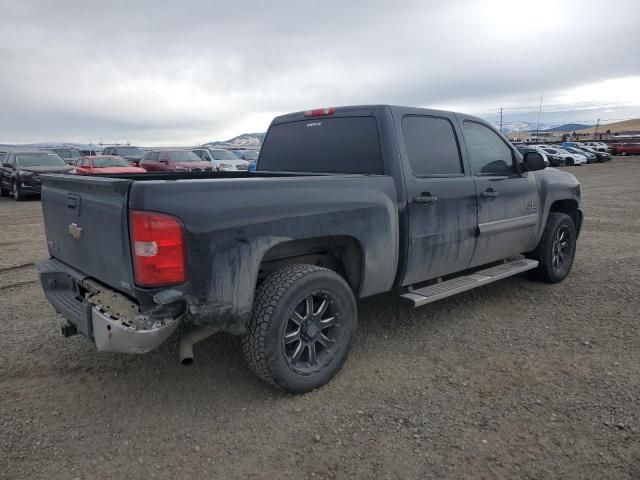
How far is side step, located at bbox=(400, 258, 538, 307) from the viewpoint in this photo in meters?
3.84

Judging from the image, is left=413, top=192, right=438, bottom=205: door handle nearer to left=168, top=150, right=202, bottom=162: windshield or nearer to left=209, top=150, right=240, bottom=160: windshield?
left=168, top=150, right=202, bottom=162: windshield

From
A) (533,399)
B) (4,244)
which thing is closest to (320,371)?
(533,399)

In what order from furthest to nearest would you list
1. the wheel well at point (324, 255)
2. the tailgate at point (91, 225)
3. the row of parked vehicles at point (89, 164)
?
the row of parked vehicles at point (89, 164)
the wheel well at point (324, 255)
the tailgate at point (91, 225)

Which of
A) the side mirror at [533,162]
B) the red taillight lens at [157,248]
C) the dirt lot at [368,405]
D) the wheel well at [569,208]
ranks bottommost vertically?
the dirt lot at [368,405]

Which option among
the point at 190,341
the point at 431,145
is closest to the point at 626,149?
the point at 431,145

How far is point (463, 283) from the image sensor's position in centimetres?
427

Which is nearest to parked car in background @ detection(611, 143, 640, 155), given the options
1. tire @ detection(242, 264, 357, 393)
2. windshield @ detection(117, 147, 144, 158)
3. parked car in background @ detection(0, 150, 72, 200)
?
windshield @ detection(117, 147, 144, 158)

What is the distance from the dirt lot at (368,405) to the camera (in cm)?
259

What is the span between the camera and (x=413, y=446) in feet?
8.91

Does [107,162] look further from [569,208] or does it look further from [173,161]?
[569,208]

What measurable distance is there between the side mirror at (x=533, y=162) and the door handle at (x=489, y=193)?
0.62 meters

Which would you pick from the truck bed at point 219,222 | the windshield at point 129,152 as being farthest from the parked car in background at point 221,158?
the truck bed at point 219,222

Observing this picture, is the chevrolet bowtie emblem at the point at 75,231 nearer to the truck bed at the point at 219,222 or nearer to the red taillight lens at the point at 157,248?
the truck bed at the point at 219,222

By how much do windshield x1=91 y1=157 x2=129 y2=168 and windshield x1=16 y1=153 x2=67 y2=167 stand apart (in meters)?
1.32
